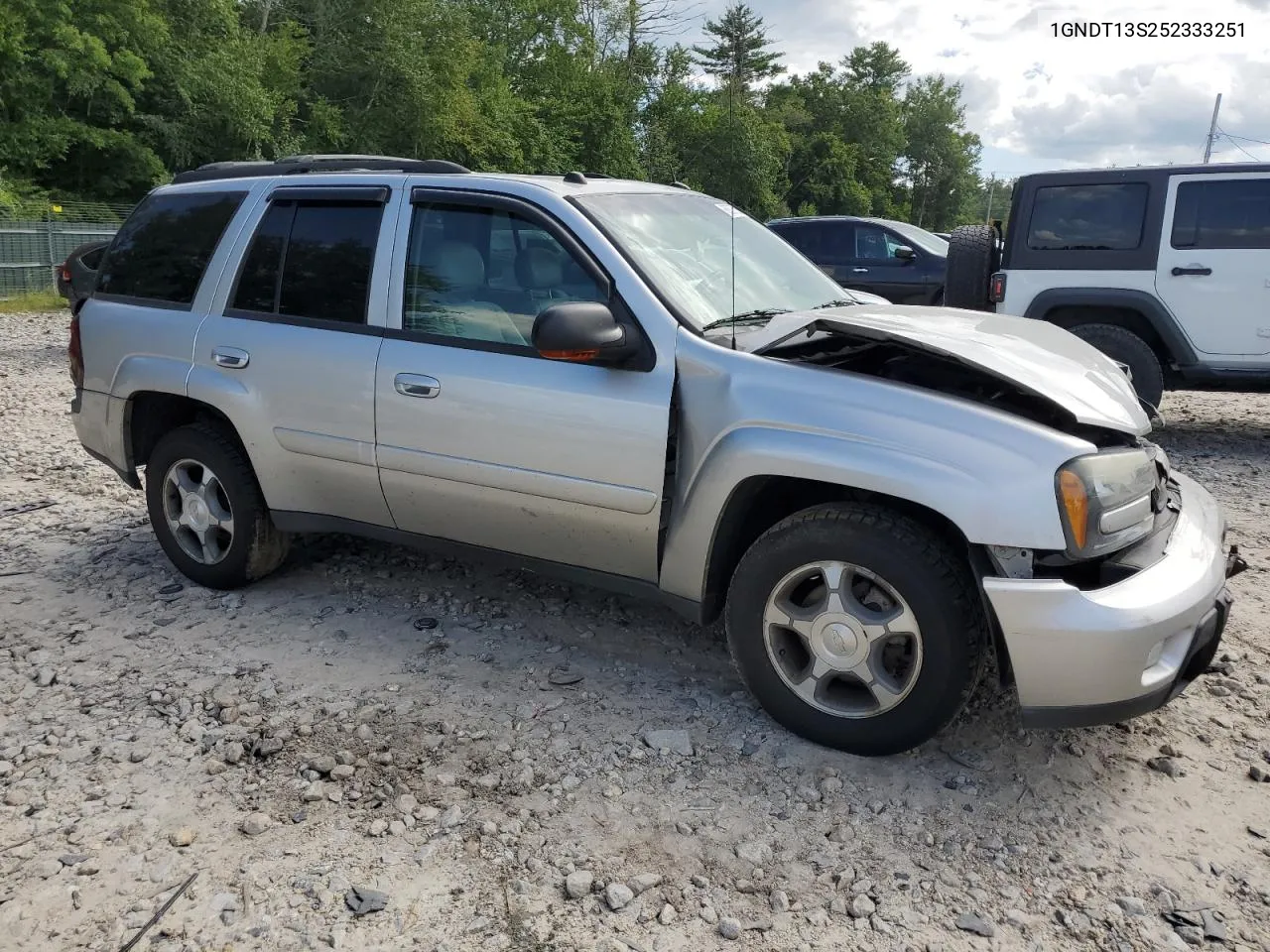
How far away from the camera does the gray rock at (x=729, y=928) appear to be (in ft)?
8.08

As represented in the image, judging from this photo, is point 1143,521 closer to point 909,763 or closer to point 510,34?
point 909,763

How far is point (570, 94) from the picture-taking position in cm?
4678

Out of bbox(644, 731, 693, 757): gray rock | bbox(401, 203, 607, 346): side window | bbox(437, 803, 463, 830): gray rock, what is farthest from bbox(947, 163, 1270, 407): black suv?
bbox(437, 803, 463, 830): gray rock

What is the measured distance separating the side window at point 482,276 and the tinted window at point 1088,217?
5.57 meters

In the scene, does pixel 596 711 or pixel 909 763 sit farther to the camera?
pixel 596 711

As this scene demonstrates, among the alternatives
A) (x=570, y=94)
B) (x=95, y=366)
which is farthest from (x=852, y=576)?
(x=570, y=94)

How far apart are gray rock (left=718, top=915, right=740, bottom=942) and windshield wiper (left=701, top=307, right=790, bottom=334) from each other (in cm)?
178

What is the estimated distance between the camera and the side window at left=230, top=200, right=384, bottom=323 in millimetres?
3998

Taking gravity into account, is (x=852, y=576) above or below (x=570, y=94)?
below

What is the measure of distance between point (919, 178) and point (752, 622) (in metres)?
91.0

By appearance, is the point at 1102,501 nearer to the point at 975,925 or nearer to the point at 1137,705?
the point at 1137,705

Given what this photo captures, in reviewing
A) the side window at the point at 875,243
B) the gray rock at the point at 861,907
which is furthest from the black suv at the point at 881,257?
the gray rock at the point at 861,907

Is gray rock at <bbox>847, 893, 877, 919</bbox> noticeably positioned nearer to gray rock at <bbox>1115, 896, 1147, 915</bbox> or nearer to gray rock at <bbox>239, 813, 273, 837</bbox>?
gray rock at <bbox>1115, 896, 1147, 915</bbox>

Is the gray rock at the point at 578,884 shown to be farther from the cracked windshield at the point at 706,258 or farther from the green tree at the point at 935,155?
the green tree at the point at 935,155
